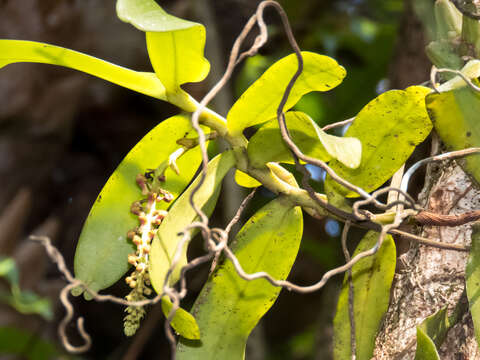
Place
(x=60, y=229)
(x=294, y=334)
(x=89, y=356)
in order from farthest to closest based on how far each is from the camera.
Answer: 1. (x=294, y=334)
2. (x=89, y=356)
3. (x=60, y=229)

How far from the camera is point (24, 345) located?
→ 4.69 feet

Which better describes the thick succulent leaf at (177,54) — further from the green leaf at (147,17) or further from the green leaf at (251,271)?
the green leaf at (251,271)

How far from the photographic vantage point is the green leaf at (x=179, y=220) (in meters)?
0.49

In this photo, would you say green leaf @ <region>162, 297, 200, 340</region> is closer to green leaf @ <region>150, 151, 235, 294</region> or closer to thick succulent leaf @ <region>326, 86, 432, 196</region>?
green leaf @ <region>150, 151, 235, 294</region>

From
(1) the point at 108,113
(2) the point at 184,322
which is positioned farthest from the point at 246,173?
(1) the point at 108,113

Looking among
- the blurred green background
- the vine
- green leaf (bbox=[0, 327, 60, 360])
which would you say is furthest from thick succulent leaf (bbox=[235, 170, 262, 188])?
green leaf (bbox=[0, 327, 60, 360])

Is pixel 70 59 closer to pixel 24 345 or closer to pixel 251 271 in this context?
pixel 251 271

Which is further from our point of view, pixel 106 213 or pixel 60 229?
pixel 60 229

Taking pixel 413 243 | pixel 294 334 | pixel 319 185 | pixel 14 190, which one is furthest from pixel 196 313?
pixel 294 334

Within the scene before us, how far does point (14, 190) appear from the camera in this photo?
1.67m

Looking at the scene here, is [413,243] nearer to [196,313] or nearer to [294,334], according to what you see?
[196,313]

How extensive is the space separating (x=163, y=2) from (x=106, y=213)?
1.54m

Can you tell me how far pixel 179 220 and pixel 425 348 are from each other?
0.24 m

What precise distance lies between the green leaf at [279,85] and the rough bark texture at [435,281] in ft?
0.59
